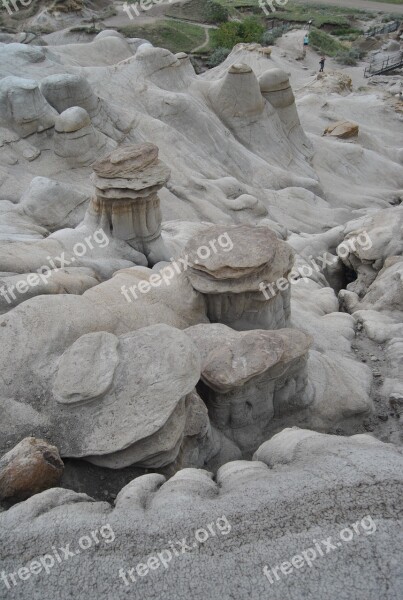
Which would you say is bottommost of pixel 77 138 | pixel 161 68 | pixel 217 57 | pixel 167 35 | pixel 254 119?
pixel 217 57

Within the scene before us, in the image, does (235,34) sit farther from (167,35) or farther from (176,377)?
(176,377)

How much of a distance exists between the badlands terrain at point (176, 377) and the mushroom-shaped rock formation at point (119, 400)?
1 cm

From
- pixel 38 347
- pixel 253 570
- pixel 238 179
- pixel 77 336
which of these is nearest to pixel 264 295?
pixel 77 336

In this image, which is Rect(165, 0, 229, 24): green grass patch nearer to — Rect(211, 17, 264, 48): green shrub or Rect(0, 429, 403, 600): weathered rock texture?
Rect(211, 17, 264, 48): green shrub

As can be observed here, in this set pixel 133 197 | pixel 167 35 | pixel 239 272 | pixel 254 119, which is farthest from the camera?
pixel 167 35

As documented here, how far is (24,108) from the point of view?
8.68m

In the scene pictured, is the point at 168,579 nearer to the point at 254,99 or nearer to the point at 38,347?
the point at 38,347

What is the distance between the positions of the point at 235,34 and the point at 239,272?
25.6 m

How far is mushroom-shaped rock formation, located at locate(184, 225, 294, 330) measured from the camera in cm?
464

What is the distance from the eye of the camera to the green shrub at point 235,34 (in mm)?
25797

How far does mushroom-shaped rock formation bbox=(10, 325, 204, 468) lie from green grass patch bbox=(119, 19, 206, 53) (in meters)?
24.3

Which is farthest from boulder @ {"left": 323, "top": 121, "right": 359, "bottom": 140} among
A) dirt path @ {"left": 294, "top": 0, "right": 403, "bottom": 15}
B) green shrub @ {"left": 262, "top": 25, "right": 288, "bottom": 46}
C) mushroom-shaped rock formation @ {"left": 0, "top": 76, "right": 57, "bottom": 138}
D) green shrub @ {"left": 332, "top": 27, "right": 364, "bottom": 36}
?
dirt path @ {"left": 294, "top": 0, "right": 403, "bottom": 15}

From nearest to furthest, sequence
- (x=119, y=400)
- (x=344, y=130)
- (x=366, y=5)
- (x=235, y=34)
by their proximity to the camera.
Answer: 1. (x=119, y=400)
2. (x=344, y=130)
3. (x=235, y=34)
4. (x=366, y=5)

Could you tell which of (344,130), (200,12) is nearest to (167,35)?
(200,12)
